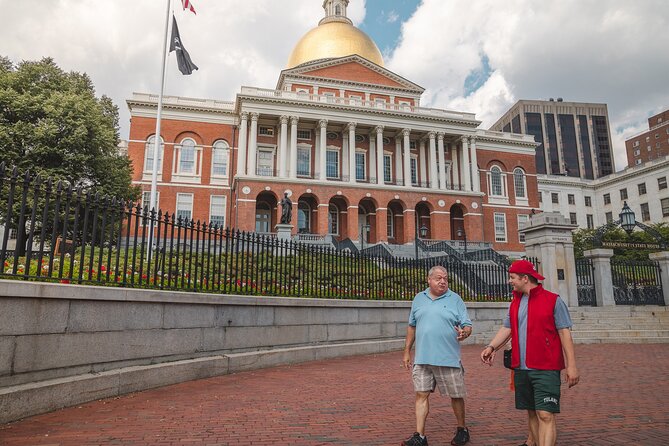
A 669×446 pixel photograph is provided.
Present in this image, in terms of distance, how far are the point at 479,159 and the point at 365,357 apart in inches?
1643

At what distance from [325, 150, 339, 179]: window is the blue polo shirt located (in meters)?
38.8

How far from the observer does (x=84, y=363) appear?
222 inches

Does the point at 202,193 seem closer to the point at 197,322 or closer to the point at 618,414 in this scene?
the point at 197,322

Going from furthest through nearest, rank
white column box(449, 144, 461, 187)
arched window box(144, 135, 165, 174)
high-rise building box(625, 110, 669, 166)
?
high-rise building box(625, 110, 669, 166) → white column box(449, 144, 461, 187) → arched window box(144, 135, 165, 174)

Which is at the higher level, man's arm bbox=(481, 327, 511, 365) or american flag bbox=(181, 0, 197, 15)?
american flag bbox=(181, 0, 197, 15)

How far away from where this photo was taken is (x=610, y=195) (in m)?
67.5

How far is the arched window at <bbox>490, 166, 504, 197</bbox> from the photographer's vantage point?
48.2m

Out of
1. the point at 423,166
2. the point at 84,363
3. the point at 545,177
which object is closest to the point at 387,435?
the point at 84,363

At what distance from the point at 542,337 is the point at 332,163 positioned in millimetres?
40683

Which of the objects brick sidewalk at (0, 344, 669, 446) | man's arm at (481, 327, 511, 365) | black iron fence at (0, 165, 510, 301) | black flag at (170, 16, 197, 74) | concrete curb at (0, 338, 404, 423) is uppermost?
black flag at (170, 16, 197, 74)

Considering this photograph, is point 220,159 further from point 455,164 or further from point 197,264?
point 197,264

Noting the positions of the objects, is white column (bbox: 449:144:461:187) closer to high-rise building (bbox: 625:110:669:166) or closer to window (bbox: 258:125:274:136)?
window (bbox: 258:125:274:136)

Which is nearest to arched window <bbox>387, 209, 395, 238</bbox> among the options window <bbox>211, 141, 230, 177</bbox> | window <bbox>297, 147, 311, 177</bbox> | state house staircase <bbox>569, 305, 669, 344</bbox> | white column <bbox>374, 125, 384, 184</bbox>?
white column <bbox>374, 125, 384, 184</bbox>

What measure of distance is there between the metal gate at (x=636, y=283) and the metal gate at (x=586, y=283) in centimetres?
98
